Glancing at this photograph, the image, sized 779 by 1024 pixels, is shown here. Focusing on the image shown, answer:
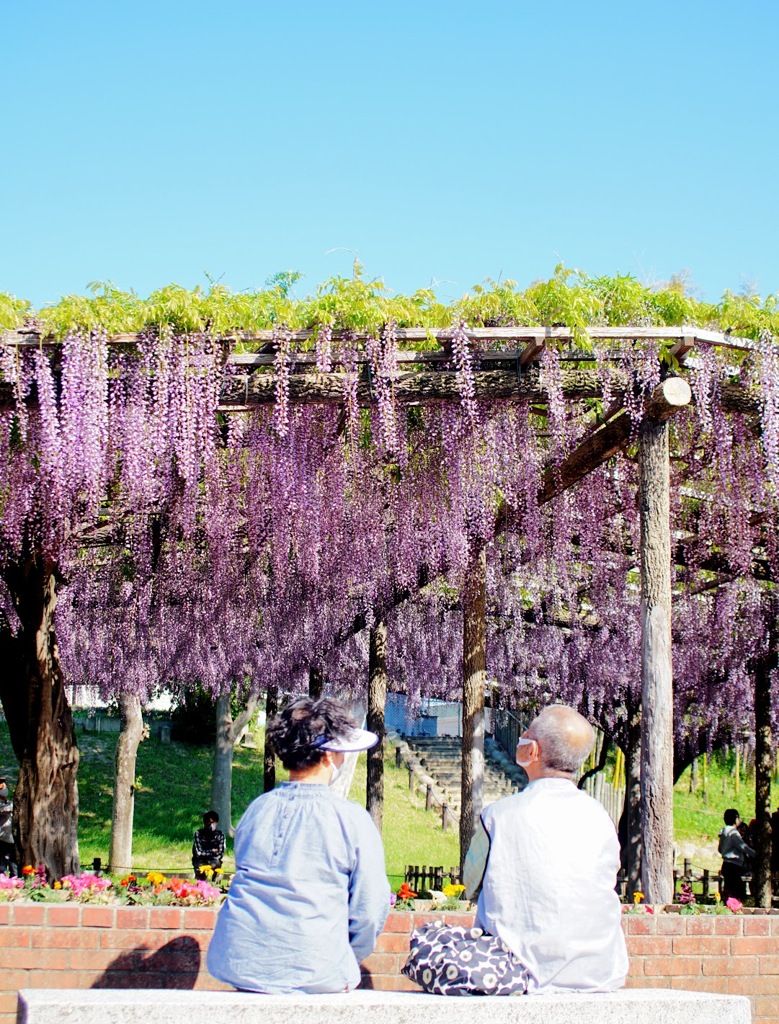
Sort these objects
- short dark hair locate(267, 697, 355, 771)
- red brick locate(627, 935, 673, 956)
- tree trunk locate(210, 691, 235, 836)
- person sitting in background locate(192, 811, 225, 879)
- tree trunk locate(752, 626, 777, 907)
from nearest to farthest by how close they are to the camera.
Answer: short dark hair locate(267, 697, 355, 771) → red brick locate(627, 935, 673, 956) → person sitting in background locate(192, 811, 225, 879) → tree trunk locate(752, 626, 777, 907) → tree trunk locate(210, 691, 235, 836)

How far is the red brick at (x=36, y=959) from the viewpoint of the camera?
176 inches

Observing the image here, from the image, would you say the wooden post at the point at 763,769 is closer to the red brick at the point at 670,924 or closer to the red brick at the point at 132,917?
the red brick at the point at 670,924

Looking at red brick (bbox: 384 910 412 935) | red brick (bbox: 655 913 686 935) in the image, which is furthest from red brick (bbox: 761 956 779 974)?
red brick (bbox: 384 910 412 935)

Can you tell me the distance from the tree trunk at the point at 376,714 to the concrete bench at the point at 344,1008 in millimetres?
9430

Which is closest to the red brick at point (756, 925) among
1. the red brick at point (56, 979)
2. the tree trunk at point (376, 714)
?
the red brick at point (56, 979)

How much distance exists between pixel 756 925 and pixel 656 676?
133cm

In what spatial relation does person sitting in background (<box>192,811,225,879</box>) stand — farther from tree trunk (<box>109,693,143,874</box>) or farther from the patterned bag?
the patterned bag

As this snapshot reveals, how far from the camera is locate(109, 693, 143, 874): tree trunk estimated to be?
13.9 meters

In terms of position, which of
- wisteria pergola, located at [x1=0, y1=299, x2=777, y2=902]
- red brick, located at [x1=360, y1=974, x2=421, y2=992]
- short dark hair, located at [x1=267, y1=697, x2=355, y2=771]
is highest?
wisteria pergola, located at [x1=0, y1=299, x2=777, y2=902]

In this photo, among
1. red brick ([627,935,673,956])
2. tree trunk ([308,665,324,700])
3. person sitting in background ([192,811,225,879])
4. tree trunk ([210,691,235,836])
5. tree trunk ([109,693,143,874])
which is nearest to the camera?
red brick ([627,935,673,956])

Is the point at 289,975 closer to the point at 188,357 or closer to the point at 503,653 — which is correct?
the point at 188,357

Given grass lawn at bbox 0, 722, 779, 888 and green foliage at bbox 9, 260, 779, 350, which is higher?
green foliage at bbox 9, 260, 779, 350

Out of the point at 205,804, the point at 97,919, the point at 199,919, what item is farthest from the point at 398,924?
the point at 205,804

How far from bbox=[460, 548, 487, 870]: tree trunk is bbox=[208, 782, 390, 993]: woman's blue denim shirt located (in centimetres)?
445
